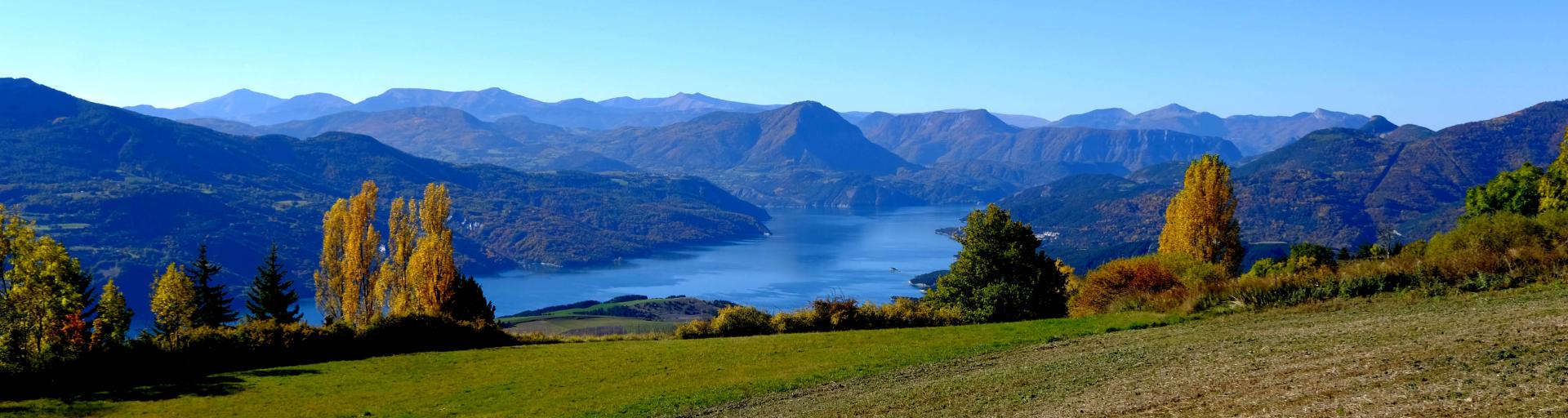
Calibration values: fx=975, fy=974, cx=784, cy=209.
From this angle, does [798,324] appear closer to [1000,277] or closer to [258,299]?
[1000,277]

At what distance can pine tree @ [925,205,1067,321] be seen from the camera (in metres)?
37.0

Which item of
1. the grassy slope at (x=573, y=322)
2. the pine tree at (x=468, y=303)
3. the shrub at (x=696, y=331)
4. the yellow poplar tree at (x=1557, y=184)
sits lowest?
the grassy slope at (x=573, y=322)

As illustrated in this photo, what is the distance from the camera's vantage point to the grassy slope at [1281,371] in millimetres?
11266

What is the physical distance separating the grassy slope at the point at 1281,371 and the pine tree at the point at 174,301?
3777cm

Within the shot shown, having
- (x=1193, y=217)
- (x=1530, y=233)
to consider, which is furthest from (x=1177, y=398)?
(x=1193, y=217)

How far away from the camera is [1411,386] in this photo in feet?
37.9

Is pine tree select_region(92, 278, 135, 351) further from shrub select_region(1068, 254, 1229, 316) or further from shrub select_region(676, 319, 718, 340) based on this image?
shrub select_region(1068, 254, 1229, 316)

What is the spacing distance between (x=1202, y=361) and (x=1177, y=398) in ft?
10.9

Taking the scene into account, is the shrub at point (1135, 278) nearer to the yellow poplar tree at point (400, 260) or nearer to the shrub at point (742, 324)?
the shrub at point (742, 324)

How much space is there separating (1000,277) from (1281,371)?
25.6 metres

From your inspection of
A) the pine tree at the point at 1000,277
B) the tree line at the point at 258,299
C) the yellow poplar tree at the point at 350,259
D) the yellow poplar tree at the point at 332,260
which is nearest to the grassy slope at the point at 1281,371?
the pine tree at the point at 1000,277

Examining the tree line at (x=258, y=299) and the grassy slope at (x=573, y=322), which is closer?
the tree line at (x=258, y=299)

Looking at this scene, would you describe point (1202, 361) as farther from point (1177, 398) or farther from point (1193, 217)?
point (1193, 217)

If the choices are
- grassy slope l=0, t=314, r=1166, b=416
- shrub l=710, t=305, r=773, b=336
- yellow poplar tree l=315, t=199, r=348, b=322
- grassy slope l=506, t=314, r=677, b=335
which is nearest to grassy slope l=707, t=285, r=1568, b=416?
grassy slope l=0, t=314, r=1166, b=416
